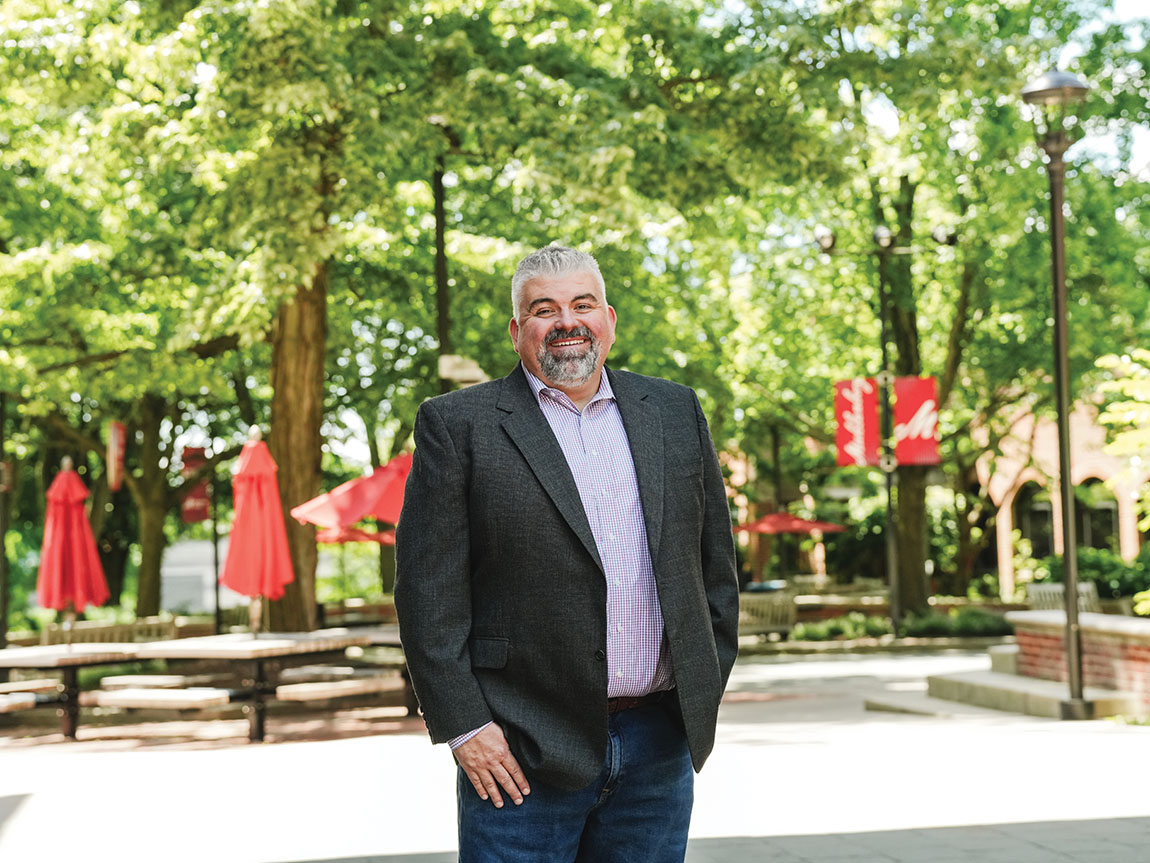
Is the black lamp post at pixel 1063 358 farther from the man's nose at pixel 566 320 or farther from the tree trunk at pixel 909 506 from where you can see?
the tree trunk at pixel 909 506

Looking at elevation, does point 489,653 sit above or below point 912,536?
below

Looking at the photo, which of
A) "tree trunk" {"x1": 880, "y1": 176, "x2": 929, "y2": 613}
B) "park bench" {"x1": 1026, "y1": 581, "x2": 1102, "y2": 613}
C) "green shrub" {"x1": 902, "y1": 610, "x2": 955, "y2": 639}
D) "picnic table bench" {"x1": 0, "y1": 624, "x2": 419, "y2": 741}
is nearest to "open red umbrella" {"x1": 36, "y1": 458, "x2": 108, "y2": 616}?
"picnic table bench" {"x1": 0, "y1": 624, "x2": 419, "y2": 741}

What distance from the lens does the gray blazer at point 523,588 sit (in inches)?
122

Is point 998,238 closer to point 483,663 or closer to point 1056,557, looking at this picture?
point 1056,557

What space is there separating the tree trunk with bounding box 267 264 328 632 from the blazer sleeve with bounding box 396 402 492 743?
14181 millimetres

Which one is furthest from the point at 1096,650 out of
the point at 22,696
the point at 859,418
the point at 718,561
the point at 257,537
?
the point at 859,418

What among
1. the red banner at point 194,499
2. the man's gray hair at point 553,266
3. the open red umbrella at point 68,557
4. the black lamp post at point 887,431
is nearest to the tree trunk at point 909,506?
the black lamp post at point 887,431

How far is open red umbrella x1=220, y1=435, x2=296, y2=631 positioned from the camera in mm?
13594

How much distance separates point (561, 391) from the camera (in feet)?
11.1

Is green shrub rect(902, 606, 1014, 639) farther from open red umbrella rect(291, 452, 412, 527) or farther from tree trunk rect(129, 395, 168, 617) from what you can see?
tree trunk rect(129, 395, 168, 617)

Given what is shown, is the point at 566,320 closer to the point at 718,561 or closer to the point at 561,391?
the point at 561,391

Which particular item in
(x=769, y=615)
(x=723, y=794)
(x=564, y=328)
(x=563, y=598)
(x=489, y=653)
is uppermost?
(x=564, y=328)

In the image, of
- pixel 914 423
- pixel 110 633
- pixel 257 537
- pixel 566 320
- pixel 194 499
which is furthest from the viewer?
pixel 194 499

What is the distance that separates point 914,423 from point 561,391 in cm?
2213
